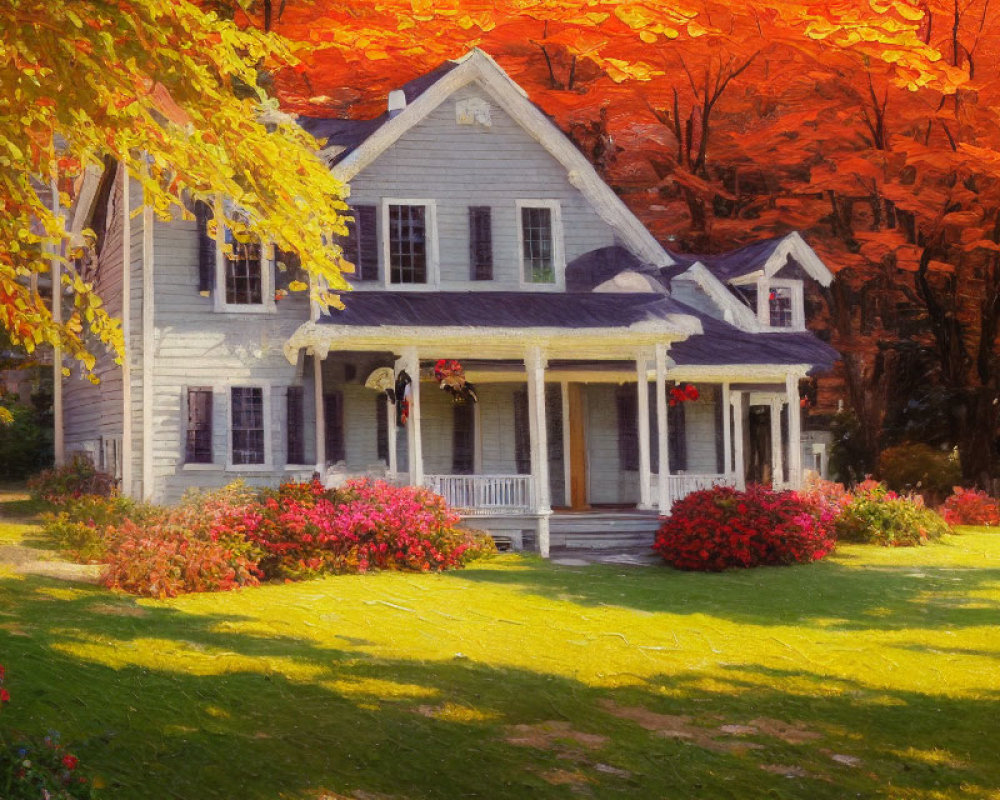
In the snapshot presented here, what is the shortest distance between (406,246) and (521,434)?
4529 millimetres

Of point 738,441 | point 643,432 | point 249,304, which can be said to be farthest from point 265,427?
point 738,441

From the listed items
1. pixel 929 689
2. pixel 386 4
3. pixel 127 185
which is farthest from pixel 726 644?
pixel 386 4

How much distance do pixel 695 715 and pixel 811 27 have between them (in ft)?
64.0

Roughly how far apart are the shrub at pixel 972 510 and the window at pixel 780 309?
5.49 metres

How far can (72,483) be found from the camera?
88.5 ft

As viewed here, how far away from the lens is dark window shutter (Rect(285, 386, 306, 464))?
25.3m

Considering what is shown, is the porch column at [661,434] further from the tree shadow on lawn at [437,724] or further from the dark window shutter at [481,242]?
the tree shadow on lawn at [437,724]

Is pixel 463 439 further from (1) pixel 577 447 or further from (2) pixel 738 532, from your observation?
(2) pixel 738 532

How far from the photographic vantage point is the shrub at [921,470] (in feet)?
107

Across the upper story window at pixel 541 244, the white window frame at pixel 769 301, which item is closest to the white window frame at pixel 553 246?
the upper story window at pixel 541 244

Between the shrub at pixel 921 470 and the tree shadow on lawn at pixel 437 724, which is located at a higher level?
the shrub at pixel 921 470

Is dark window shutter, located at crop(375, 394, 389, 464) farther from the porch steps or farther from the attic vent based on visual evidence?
the attic vent

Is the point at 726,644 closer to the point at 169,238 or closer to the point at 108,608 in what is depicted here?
the point at 108,608

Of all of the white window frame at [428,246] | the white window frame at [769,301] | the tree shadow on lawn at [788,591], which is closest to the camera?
the tree shadow on lawn at [788,591]
